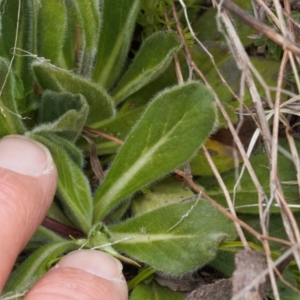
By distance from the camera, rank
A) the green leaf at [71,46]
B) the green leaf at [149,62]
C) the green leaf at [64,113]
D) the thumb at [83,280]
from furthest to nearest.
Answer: the green leaf at [71,46]
the green leaf at [149,62]
the green leaf at [64,113]
the thumb at [83,280]

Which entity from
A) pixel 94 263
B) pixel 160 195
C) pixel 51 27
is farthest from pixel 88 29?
pixel 94 263

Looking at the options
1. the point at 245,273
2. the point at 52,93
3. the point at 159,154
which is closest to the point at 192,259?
the point at 245,273

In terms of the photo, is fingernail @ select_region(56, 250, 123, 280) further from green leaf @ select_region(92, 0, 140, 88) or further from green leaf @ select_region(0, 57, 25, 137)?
green leaf @ select_region(92, 0, 140, 88)

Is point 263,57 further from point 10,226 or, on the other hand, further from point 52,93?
point 10,226

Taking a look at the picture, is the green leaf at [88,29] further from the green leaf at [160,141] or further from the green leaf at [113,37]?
the green leaf at [160,141]

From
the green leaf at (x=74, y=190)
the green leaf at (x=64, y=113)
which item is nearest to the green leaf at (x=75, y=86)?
the green leaf at (x=64, y=113)

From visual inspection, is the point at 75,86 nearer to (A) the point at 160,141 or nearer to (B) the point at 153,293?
(A) the point at 160,141

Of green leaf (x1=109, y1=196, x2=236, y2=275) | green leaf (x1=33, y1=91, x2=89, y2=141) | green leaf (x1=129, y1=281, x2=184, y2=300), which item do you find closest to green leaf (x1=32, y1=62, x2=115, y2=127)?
green leaf (x1=33, y1=91, x2=89, y2=141)
